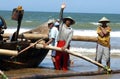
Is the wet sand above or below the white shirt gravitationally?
below

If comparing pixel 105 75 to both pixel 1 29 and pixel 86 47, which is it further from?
pixel 86 47

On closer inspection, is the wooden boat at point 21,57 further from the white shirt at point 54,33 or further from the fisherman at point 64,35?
the fisherman at point 64,35

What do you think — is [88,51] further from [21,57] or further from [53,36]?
[21,57]

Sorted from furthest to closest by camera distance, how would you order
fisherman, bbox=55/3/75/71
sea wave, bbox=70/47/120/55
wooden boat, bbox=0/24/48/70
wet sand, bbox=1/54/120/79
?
sea wave, bbox=70/47/120/55, fisherman, bbox=55/3/75/71, wooden boat, bbox=0/24/48/70, wet sand, bbox=1/54/120/79

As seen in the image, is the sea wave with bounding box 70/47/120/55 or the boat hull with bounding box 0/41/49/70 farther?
the sea wave with bounding box 70/47/120/55

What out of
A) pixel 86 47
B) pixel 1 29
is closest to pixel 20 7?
pixel 1 29


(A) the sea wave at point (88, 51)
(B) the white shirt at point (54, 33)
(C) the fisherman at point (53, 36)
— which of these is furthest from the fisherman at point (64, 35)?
(A) the sea wave at point (88, 51)

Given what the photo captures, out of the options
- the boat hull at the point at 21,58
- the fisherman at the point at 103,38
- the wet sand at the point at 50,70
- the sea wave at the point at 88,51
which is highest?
the fisherman at the point at 103,38

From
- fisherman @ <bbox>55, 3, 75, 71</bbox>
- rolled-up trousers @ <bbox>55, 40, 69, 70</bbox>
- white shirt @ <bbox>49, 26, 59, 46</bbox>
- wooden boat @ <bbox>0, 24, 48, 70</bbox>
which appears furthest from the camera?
white shirt @ <bbox>49, 26, 59, 46</bbox>

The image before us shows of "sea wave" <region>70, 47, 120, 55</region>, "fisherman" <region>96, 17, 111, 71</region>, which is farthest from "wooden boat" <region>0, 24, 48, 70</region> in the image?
"sea wave" <region>70, 47, 120, 55</region>

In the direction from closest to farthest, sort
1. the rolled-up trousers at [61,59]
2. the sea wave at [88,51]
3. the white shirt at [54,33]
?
the rolled-up trousers at [61,59] < the white shirt at [54,33] < the sea wave at [88,51]

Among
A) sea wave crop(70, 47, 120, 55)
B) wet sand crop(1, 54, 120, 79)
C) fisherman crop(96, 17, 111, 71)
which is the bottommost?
sea wave crop(70, 47, 120, 55)

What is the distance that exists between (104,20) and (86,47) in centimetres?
809

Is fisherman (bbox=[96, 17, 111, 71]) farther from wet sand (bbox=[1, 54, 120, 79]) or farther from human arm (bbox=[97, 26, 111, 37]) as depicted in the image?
wet sand (bbox=[1, 54, 120, 79])
